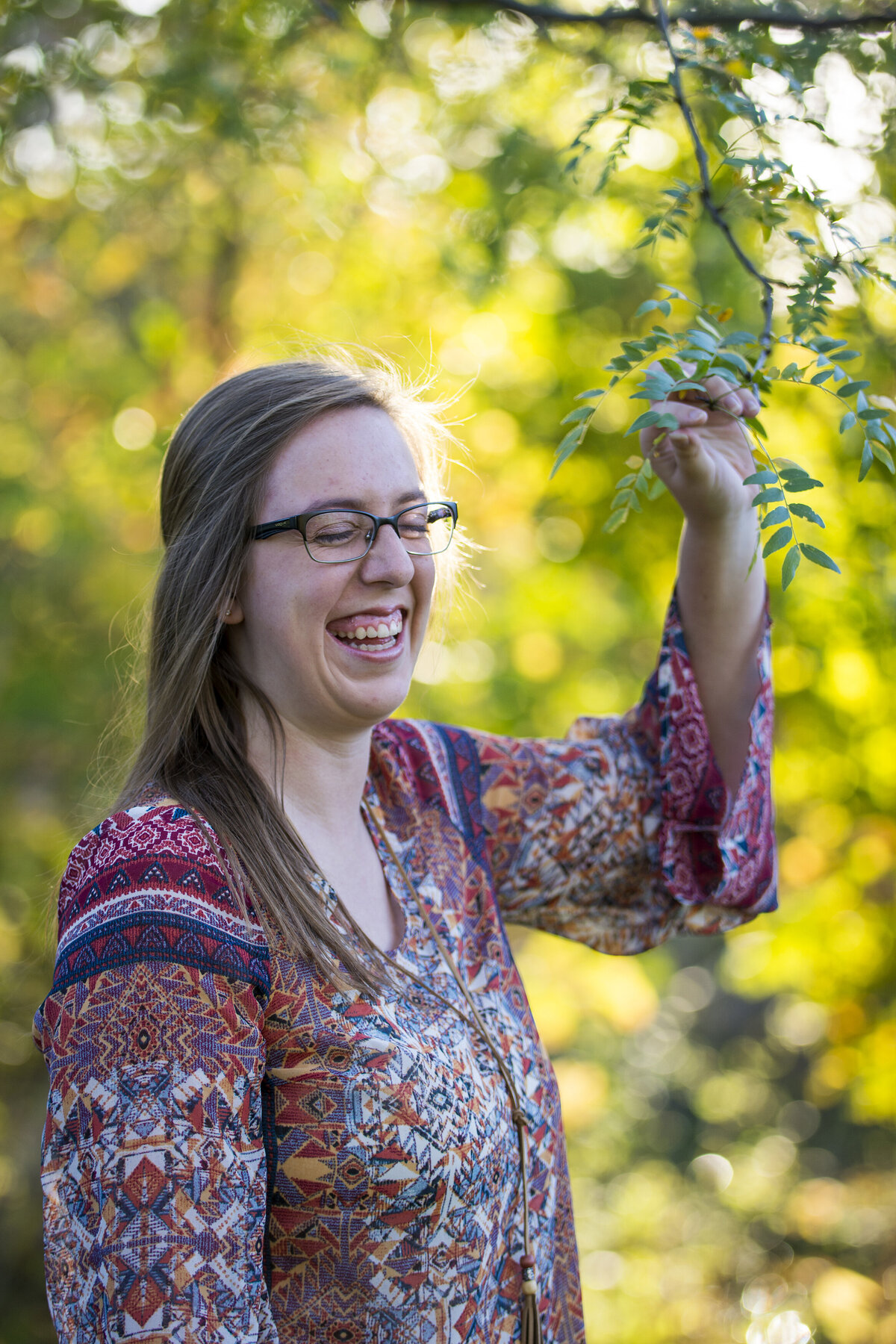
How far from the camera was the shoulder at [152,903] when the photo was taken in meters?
1.14

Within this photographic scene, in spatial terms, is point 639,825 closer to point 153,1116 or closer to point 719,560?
point 719,560

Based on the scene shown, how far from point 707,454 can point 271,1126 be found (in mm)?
1072

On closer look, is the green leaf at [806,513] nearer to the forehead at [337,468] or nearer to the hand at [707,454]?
the hand at [707,454]

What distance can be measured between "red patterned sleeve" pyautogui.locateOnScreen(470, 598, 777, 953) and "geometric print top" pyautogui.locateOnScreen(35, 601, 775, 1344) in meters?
0.21

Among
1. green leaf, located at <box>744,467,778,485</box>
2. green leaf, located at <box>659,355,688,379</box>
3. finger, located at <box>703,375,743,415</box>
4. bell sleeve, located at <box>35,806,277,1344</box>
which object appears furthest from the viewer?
finger, located at <box>703,375,743,415</box>

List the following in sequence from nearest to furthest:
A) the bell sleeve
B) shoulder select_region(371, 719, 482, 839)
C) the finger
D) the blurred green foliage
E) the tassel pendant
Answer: the bell sleeve < the tassel pendant < the finger < shoulder select_region(371, 719, 482, 839) < the blurred green foliage

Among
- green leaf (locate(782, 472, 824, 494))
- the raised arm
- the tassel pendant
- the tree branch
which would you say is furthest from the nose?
the tree branch

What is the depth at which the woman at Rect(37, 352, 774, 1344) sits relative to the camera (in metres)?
1.10

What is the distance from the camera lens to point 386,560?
146 cm

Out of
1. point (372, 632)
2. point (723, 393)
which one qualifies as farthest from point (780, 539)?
point (372, 632)

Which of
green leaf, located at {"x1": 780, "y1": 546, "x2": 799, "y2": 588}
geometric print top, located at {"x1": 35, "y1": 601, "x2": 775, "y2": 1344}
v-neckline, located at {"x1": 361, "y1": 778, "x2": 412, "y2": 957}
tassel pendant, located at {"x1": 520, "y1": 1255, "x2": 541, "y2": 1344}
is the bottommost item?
tassel pendant, located at {"x1": 520, "y1": 1255, "x2": 541, "y2": 1344}

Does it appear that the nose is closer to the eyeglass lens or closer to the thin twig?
the eyeglass lens

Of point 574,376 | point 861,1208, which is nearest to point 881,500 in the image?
point 574,376

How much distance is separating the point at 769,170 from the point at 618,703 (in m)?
3.12
